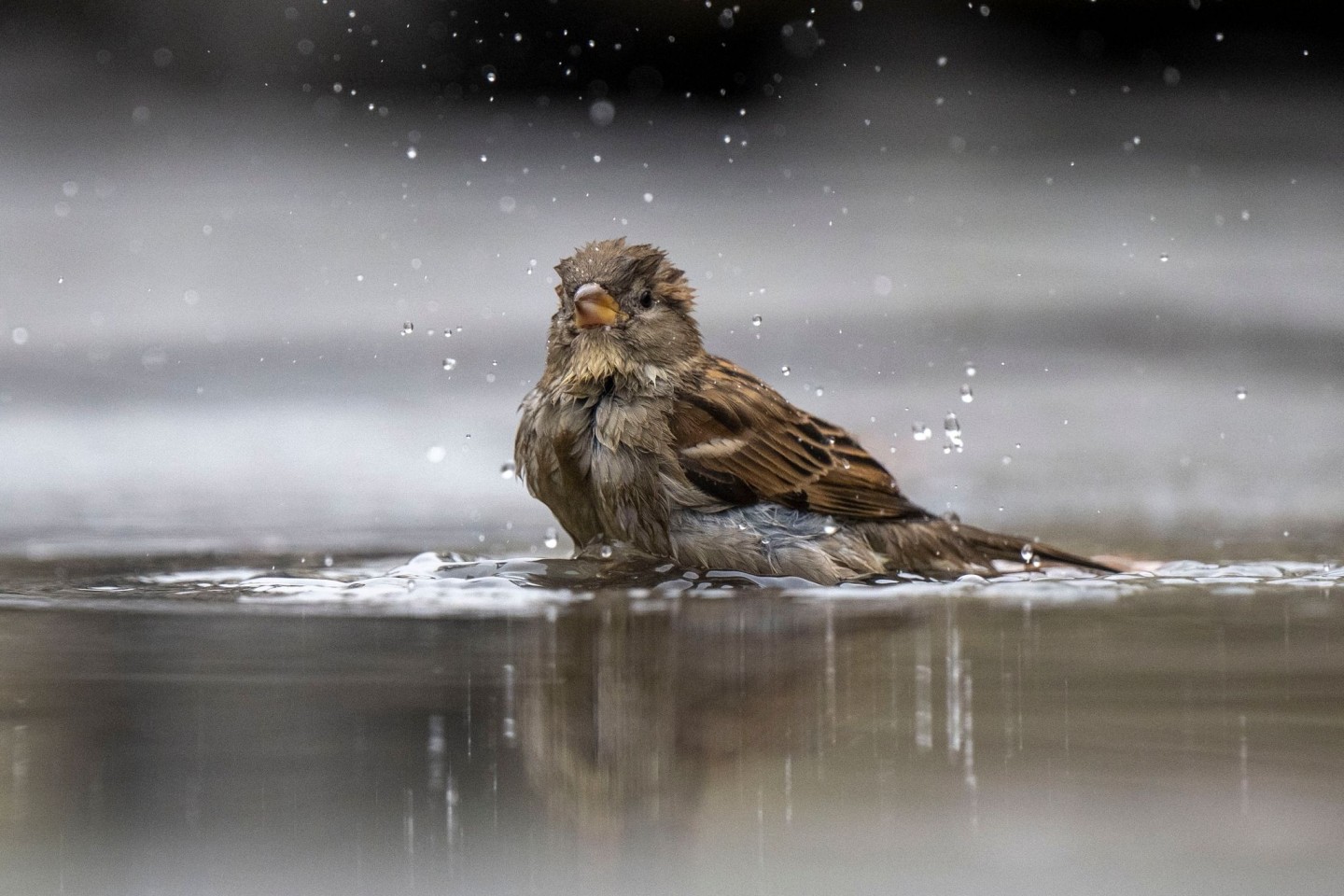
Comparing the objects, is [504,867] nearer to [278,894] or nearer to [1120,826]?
[278,894]

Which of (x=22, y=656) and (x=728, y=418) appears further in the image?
(x=728, y=418)

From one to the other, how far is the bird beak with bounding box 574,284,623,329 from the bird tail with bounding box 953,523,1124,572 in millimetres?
1158

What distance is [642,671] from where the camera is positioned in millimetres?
2549

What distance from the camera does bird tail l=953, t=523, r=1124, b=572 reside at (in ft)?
14.0

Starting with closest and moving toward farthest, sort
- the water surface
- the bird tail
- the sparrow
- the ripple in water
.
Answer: the water surface < the ripple in water < the sparrow < the bird tail

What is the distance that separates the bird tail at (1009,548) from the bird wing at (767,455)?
0.14 metres

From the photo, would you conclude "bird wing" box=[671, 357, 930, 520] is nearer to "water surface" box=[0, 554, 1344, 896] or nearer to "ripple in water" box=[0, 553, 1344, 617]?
"ripple in water" box=[0, 553, 1344, 617]

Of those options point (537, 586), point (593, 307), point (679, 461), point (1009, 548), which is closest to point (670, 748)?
point (537, 586)

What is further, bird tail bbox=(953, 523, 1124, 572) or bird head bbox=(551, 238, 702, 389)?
bird tail bbox=(953, 523, 1124, 572)

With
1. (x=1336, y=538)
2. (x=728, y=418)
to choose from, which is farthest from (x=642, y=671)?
(x=1336, y=538)

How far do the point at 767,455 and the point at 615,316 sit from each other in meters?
0.54

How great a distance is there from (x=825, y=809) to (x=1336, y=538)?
11.5ft

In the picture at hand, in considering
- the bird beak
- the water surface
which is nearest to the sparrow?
the bird beak

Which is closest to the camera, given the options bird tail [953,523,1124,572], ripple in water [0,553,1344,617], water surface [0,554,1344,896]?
water surface [0,554,1344,896]
